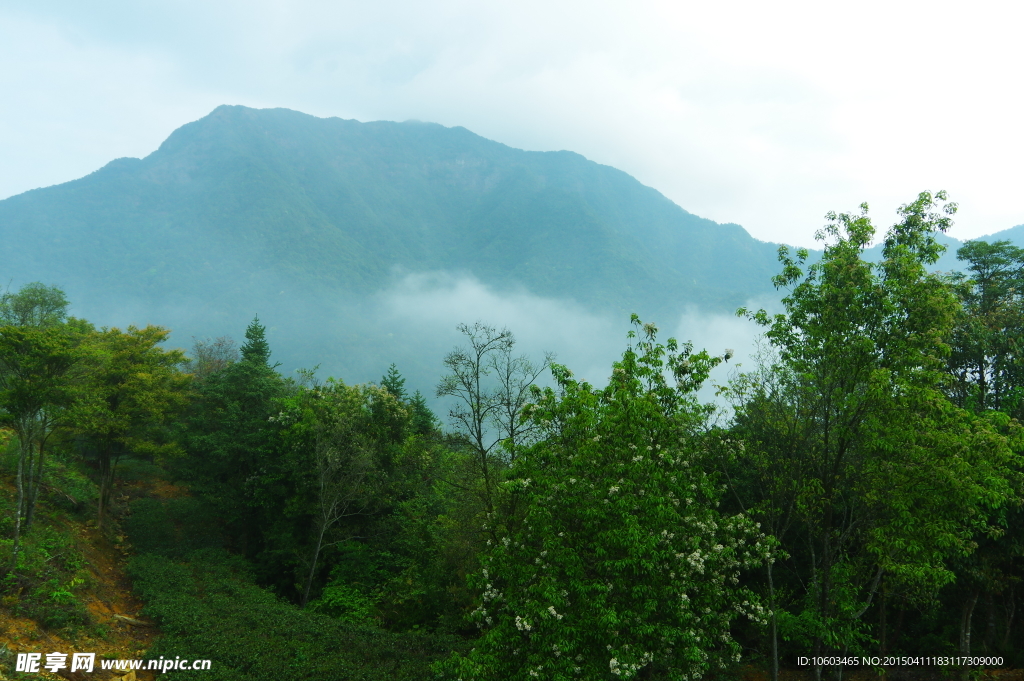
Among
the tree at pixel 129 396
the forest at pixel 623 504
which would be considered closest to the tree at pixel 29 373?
the forest at pixel 623 504

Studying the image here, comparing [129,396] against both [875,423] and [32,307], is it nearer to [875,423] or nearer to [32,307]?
[32,307]

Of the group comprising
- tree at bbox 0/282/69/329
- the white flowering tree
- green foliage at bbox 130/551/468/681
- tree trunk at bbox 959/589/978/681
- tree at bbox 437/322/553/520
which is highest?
tree at bbox 0/282/69/329

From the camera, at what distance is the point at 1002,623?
17.5m

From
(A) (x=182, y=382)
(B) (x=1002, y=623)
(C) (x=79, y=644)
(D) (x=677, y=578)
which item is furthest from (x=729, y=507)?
(A) (x=182, y=382)

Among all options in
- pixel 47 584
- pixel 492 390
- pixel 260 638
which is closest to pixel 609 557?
pixel 492 390

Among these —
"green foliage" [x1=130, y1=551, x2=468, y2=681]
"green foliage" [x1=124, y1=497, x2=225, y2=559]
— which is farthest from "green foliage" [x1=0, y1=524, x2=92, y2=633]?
"green foliage" [x1=124, y1=497, x2=225, y2=559]

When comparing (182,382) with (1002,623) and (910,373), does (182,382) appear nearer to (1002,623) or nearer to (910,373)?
(910,373)

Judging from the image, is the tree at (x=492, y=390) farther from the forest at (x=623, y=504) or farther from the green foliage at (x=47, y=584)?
the green foliage at (x=47, y=584)

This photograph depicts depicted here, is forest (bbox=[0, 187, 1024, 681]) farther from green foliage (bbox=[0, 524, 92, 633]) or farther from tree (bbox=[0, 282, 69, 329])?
tree (bbox=[0, 282, 69, 329])

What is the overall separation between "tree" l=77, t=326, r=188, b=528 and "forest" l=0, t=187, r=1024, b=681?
17 centimetres

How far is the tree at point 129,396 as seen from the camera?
1016 inches

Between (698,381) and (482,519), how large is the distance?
27.0ft

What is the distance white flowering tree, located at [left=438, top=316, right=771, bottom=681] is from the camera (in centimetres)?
992

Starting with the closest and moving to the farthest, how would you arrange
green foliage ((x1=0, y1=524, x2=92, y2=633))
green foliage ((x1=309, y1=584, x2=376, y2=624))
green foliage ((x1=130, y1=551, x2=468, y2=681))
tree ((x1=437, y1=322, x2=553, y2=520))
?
green foliage ((x1=130, y1=551, x2=468, y2=681)), green foliage ((x1=0, y1=524, x2=92, y2=633)), tree ((x1=437, y1=322, x2=553, y2=520)), green foliage ((x1=309, y1=584, x2=376, y2=624))
